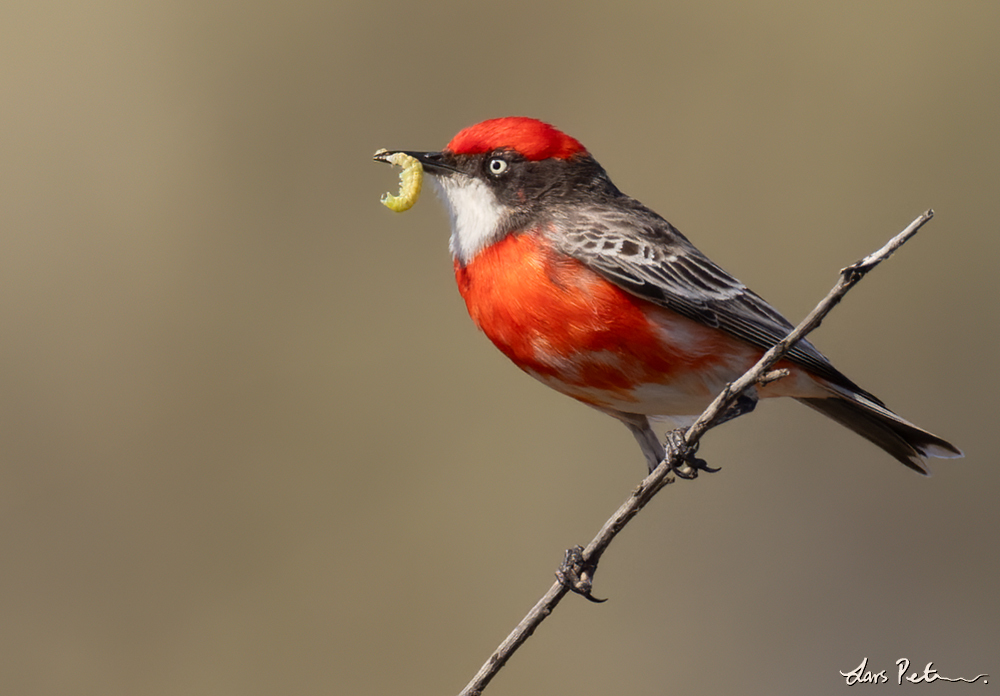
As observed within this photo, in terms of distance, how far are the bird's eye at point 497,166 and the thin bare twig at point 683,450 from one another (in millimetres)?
1791

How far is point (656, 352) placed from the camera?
14.3 feet

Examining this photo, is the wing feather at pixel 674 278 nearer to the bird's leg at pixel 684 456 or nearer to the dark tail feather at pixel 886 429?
the dark tail feather at pixel 886 429

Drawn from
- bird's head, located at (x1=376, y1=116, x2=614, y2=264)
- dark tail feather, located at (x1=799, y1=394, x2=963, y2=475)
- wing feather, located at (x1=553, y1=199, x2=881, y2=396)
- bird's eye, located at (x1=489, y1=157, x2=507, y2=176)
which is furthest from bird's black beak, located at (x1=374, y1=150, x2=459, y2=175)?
dark tail feather, located at (x1=799, y1=394, x2=963, y2=475)

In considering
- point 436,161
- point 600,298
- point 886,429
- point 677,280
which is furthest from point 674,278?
point 886,429

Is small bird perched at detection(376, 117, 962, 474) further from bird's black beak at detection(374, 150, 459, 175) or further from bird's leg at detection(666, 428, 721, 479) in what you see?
bird's leg at detection(666, 428, 721, 479)

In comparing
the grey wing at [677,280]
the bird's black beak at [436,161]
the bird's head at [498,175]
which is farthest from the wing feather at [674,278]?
the bird's black beak at [436,161]

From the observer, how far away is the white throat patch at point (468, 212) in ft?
15.6

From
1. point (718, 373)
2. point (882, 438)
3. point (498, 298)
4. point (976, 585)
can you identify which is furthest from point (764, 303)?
point (976, 585)

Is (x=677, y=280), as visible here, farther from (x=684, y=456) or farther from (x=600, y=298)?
(x=684, y=456)

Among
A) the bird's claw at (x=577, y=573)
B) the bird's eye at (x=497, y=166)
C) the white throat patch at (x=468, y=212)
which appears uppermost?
the bird's eye at (x=497, y=166)

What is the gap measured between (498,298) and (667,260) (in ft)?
3.09

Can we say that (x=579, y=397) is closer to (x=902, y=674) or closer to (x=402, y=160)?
(x=402, y=160)

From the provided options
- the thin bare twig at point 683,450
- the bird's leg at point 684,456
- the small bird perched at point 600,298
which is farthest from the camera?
the small bird perched at point 600,298

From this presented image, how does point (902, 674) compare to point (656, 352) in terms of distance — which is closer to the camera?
point (656, 352)
